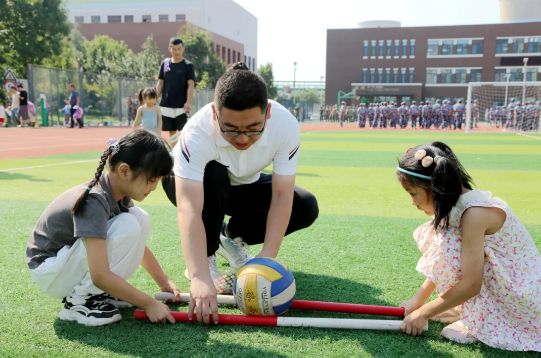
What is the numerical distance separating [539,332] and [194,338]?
160cm

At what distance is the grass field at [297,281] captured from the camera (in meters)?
2.23

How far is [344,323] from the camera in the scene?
2428 millimetres

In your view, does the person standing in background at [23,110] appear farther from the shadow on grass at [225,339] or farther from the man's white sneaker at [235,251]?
the shadow on grass at [225,339]

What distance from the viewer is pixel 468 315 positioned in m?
2.46

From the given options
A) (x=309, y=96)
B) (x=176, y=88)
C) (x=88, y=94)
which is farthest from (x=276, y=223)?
(x=309, y=96)

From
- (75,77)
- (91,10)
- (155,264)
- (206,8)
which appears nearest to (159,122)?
(155,264)

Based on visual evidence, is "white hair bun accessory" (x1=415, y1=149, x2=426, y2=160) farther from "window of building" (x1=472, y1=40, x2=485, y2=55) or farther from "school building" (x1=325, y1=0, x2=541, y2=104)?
"window of building" (x1=472, y1=40, x2=485, y2=55)

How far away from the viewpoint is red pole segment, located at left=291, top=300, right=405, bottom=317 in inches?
102

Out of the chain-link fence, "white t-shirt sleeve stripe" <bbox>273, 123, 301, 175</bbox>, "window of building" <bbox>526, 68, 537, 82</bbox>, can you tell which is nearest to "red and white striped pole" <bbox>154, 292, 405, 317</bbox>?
"white t-shirt sleeve stripe" <bbox>273, 123, 301, 175</bbox>

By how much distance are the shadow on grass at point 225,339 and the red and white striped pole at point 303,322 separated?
1.0 inches

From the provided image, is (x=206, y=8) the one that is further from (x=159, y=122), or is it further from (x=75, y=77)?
(x=159, y=122)

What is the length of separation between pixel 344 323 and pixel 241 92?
1227 millimetres

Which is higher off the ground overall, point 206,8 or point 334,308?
point 206,8

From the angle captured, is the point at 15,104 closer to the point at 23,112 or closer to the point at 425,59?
the point at 23,112
